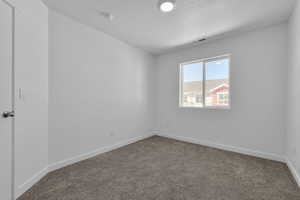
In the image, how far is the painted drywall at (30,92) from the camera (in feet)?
5.13

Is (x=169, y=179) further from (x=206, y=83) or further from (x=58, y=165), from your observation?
(x=206, y=83)

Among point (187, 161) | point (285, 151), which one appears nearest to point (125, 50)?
point (187, 161)

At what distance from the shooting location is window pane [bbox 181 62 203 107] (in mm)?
3625

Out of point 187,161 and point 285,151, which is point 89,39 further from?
point 285,151

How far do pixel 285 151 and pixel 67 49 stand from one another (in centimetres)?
450

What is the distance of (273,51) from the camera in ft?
8.30

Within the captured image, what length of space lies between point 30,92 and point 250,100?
3991 millimetres

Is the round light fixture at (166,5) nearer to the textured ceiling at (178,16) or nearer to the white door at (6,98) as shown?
the textured ceiling at (178,16)

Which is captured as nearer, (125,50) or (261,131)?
(261,131)

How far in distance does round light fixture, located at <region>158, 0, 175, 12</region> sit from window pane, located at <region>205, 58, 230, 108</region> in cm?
198

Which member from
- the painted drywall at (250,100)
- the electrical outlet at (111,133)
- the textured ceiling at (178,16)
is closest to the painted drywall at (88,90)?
the electrical outlet at (111,133)

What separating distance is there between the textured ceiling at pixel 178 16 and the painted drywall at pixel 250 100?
1.09 ft

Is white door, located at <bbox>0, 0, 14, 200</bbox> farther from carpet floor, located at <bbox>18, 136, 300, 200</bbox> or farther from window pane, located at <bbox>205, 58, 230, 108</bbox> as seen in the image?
window pane, located at <bbox>205, 58, 230, 108</bbox>

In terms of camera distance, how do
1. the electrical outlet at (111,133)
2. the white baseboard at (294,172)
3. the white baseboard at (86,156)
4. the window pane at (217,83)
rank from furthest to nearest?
the window pane at (217,83) → the electrical outlet at (111,133) → the white baseboard at (86,156) → the white baseboard at (294,172)
